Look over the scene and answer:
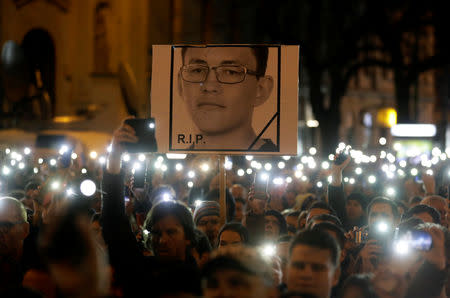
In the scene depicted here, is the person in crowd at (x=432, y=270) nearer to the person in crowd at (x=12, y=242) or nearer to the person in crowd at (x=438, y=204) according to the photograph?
the person in crowd at (x=12, y=242)

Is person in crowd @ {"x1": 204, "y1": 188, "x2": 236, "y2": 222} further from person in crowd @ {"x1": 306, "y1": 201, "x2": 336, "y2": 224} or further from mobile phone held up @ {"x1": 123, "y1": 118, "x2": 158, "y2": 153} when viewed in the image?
mobile phone held up @ {"x1": 123, "y1": 118, "x2": 158, "y2": 153}

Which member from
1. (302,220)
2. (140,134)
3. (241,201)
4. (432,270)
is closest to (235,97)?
(140,134)

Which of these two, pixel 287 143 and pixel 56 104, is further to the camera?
pixel 56 104

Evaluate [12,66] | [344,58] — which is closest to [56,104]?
[12,66]

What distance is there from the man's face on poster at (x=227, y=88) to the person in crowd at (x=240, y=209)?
7.18 feet

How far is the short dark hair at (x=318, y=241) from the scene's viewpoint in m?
4.17

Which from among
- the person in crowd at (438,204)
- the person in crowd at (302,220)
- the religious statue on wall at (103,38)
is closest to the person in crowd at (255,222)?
the person in crowd at (302,220)

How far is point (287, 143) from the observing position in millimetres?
6414

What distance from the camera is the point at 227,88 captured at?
6.45 m

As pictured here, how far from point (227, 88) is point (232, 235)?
1361 mm

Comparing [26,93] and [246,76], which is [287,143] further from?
[26,93]

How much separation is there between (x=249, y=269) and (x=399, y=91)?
22715 millimetres

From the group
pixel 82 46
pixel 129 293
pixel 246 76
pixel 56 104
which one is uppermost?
pixel 82 46

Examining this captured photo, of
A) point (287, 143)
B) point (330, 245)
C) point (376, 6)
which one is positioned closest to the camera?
point (330, 245)
